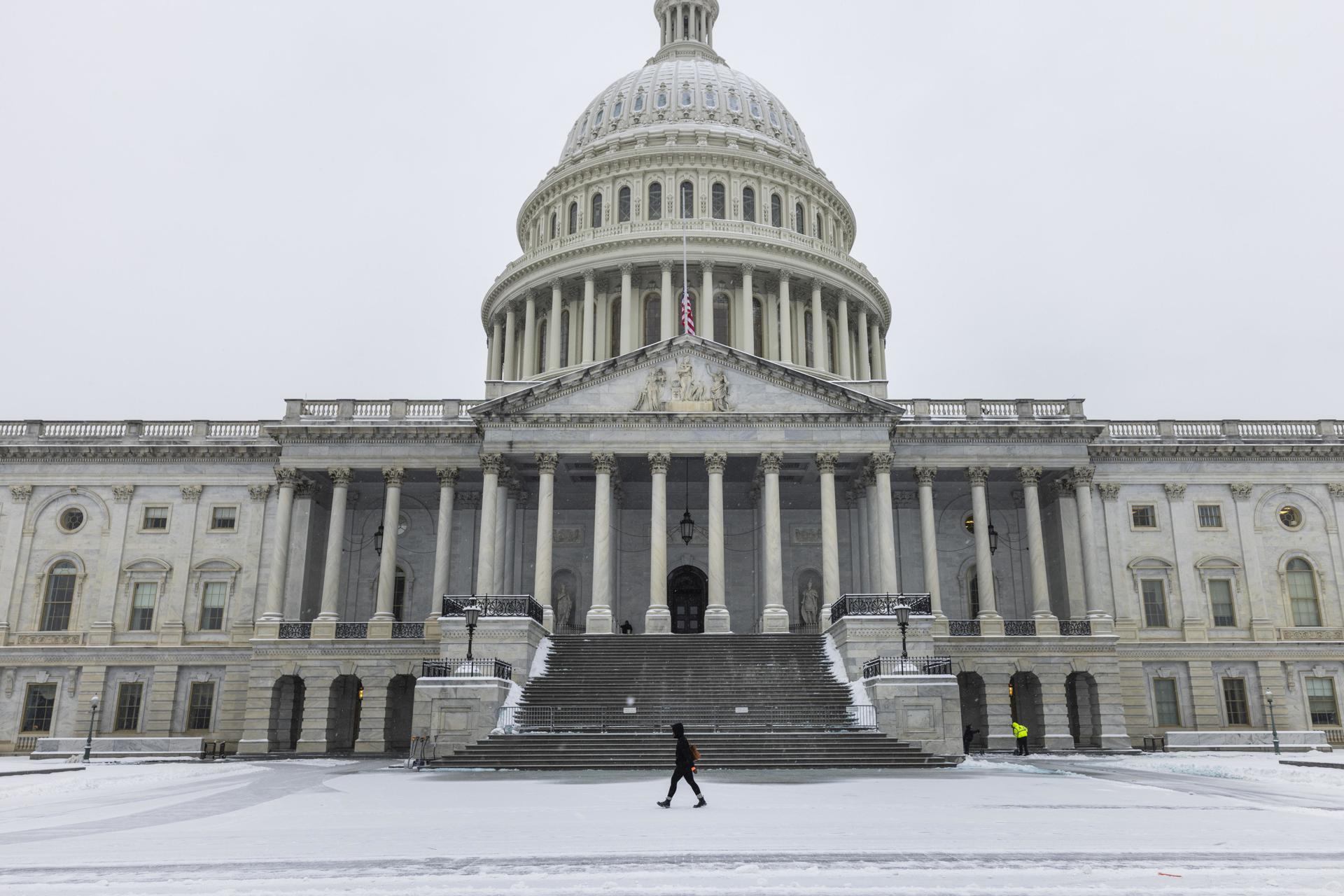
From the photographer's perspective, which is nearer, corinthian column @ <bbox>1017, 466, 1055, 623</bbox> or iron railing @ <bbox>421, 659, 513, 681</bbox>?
iron railing @ <bbox>421, 659, 513, 681</bbox>

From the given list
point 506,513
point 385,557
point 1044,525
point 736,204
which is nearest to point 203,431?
point 385,557

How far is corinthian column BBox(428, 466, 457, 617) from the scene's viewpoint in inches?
1708

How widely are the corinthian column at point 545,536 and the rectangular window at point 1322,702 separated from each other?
33.1 meters

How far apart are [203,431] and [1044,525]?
39.4 m

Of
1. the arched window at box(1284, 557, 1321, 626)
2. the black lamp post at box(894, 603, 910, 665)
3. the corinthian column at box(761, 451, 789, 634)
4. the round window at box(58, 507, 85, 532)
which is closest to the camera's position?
the black lamp post at box(894, 603, 910, 665)

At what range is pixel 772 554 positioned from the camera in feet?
132

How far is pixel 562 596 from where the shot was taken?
4500 centimetres

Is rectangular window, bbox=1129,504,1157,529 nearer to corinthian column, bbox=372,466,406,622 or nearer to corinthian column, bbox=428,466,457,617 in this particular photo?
corinthian column, bbox=428,466,457,617

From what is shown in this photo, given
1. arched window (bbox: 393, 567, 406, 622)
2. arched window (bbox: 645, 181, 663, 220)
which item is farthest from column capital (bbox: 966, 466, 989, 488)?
arched window (bbox: 645, 181, 663, 220)

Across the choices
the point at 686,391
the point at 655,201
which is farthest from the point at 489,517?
the point at 655,201

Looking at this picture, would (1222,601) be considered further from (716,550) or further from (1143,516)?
(716,550)

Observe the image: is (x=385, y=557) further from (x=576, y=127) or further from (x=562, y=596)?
(x=576, y=127)

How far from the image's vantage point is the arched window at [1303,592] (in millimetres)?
46281

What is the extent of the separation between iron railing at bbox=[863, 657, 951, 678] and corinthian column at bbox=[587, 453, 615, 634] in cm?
1082
